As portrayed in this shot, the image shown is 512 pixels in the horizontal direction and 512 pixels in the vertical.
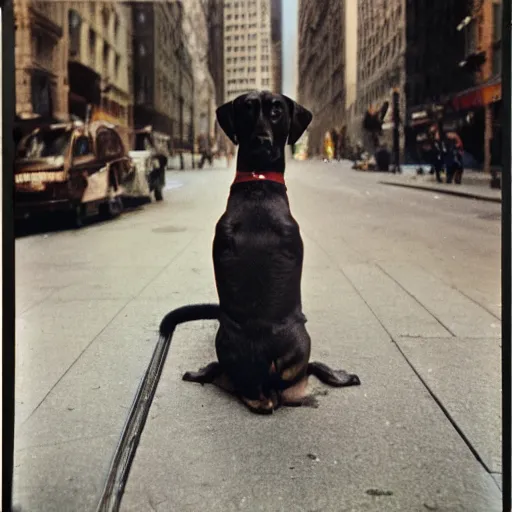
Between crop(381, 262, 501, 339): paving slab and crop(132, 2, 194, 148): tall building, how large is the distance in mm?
1575

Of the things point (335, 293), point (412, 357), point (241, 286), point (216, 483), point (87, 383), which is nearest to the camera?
point (216, 483)

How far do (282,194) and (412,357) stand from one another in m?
1.19

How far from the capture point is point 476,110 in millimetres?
2395

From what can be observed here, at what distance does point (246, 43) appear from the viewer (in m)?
2.67

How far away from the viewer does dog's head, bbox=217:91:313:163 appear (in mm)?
2293

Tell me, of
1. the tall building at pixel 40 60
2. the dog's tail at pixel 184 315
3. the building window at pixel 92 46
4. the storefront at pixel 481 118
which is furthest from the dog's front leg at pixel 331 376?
the building window at pixel 92 46

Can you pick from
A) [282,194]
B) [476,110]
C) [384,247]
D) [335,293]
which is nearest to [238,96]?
[282,194]

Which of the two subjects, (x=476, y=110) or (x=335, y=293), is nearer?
(x=476, y=110)

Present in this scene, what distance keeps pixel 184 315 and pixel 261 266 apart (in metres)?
0.61

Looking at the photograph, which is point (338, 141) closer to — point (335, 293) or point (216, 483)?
point (335, 293)

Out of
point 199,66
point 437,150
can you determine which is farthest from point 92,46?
point 437,150

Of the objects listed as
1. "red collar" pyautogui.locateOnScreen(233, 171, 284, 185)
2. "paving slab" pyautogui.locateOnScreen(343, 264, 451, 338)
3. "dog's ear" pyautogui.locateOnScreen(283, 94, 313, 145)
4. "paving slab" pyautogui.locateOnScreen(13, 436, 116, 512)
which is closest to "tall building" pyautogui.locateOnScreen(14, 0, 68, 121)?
"red collar" pyautogui.locateOnScreen(233, 171, 284, 185)

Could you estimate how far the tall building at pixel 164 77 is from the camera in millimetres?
2646

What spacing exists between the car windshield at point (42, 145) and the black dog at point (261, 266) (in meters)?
0.67
